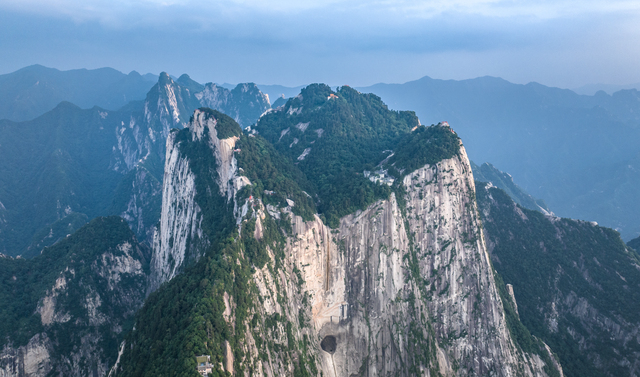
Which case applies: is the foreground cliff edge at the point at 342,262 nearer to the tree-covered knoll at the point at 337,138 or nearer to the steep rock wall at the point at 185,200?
the steep rock wall at the point at 185,200

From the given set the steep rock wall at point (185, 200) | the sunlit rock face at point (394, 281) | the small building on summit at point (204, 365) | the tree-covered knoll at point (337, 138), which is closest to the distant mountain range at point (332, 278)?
the sunlit rock face at point (394, 281)

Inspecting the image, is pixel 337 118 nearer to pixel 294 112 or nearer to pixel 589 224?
pixel 294 112

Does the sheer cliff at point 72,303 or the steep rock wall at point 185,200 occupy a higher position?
the steep rock wall at point 185,200

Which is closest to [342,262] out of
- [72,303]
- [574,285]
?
[72,303]

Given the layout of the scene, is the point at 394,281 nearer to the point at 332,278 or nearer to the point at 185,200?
the point at 332,278

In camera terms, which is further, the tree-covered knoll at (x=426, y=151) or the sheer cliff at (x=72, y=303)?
the tree-covered knoll at (x=426, y=151)
